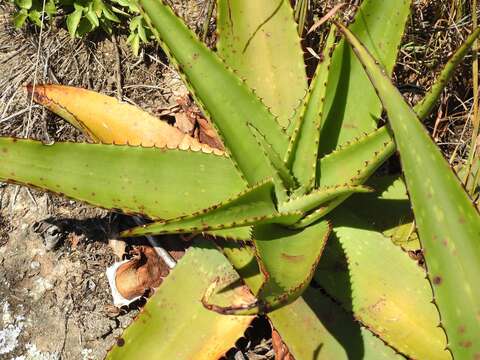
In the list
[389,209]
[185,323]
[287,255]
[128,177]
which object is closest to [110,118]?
A: [128,177]

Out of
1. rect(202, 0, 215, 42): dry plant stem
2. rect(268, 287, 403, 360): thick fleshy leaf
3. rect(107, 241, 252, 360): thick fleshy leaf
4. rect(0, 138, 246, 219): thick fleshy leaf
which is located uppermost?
rect(202, 0, 215, 42): dry plant stem

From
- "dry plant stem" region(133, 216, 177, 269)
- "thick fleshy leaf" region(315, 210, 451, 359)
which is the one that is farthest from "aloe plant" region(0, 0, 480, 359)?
"dry plant stem" region(133, 216, 177, 269)

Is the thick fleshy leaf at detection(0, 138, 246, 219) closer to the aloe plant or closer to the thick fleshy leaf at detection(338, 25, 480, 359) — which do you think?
the aloe plant

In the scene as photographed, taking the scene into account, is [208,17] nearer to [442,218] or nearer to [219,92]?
[219,92]

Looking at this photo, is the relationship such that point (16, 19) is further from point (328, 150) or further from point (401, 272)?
point (401, 272)

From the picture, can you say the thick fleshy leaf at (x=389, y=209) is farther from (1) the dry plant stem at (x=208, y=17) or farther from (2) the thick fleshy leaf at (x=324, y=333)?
(1) the dry plant stem at (x=208, y=17)

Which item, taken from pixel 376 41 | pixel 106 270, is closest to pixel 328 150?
pixel 376 41
